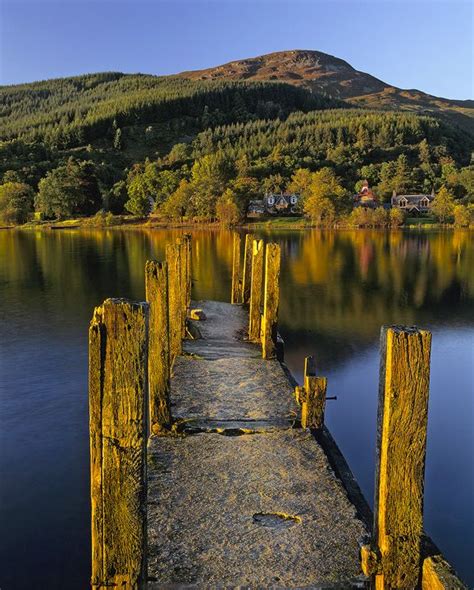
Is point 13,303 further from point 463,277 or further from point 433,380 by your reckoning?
point 463,277

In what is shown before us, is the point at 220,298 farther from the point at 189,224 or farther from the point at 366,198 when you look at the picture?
the point at 366,198

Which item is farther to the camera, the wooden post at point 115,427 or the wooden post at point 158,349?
the wooden post at point 158,349

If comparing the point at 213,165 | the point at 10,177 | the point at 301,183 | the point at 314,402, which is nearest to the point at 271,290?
the point at 314,402

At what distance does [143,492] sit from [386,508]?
8.15 feet

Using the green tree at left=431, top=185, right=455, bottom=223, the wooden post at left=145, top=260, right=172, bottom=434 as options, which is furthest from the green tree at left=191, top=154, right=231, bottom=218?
the wooden post at left=145, top=260, right=172, bottom=434

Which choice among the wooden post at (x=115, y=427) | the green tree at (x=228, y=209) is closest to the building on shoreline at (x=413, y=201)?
the green tree at (x=228, y=209)

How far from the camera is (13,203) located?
105 m

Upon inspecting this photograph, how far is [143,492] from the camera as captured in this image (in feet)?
17.1

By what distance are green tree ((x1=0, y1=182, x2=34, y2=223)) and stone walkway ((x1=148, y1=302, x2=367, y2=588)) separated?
104348 mm

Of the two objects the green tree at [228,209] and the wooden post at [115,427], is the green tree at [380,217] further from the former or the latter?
the wooden post at [115,427]

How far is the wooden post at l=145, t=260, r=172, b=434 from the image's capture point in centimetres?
1015

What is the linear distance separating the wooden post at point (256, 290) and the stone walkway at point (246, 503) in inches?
221

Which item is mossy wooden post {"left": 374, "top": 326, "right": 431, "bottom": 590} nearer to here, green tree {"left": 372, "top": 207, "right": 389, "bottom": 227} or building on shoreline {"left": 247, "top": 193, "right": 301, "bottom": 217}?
green tree {"left": 372, "top": 207, "right": 389, "bottom": 227}

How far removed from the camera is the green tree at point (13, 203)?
106 metres
